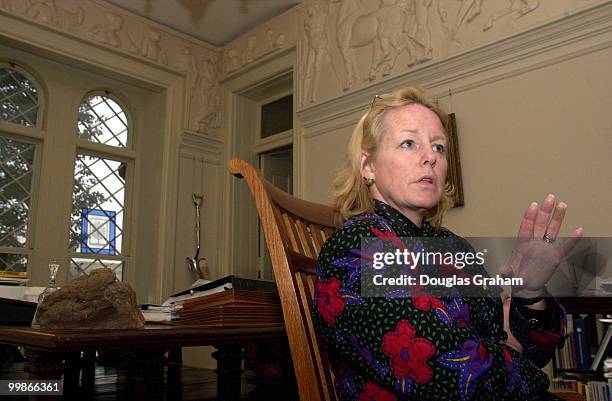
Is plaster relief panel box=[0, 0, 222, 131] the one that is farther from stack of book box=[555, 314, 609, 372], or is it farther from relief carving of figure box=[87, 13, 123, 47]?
stack of book box=[555, 314, 609, 372]

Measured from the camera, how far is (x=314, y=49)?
16.3ft

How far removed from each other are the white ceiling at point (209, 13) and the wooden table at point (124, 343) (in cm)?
475

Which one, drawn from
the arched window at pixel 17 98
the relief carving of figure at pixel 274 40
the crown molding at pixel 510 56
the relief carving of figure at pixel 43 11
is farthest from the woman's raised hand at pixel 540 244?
the arched window at pixel 17 98

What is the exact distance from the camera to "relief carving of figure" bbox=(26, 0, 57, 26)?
15.2 ft

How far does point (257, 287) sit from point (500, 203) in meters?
2.57

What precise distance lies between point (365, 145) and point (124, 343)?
0.77 meters

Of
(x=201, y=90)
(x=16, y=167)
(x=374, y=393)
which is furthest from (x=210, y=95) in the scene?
(x=374, y=393)

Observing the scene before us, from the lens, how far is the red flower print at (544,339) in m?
1.22

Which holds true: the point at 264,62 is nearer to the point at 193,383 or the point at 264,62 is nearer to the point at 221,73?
the point at 221,73

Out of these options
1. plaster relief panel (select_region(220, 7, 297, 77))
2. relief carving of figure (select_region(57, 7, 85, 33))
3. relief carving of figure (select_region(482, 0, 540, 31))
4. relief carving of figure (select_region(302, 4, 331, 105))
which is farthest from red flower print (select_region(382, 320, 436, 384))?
relief carving of figure (select_region(57, 7, 85, 33))

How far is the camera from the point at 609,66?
3107mm

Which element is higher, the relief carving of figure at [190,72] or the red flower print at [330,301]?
the relief carving of figure at [190,72]

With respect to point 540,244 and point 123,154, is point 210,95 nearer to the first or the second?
point 123,154

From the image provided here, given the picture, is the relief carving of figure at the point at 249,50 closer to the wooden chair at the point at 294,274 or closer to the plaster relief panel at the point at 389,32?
the plaster relief panel at the point at 389,32
